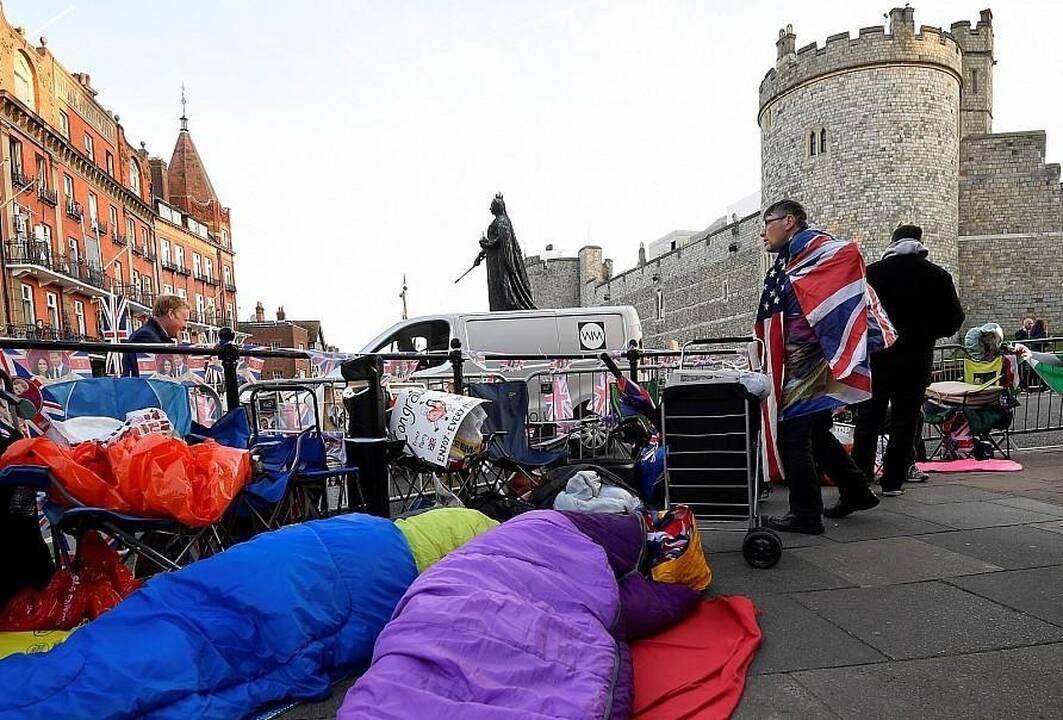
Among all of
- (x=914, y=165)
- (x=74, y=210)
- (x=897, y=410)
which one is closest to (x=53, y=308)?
(x=74, y=210)

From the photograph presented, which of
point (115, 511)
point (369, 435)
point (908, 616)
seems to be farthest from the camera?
point (369, 435)

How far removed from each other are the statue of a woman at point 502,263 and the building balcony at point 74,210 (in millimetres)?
30165

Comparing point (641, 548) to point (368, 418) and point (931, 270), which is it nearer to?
point (368, 418)

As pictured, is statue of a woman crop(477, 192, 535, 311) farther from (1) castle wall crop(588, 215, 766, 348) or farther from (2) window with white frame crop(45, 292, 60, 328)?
(2) window with white frame crop(45, 292, 60, 328)

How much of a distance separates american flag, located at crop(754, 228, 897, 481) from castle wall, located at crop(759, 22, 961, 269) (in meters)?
27.3

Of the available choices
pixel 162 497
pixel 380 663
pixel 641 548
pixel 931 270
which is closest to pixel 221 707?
pixel 380 663

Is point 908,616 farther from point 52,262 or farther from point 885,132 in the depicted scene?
point 52,262

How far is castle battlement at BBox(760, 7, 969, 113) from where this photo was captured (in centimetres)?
2766

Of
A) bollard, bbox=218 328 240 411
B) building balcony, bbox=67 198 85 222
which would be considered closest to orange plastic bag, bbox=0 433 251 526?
bollard, bbox=218 328 240 411

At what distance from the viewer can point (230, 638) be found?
2.05 metres

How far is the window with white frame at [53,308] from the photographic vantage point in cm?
2976

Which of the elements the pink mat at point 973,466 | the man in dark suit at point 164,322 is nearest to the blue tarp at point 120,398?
the man in dark suit at point 164,322

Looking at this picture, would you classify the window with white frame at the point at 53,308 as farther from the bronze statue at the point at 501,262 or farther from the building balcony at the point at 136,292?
the bronze statue at the point at 501,262

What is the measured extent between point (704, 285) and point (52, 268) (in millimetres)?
34828
